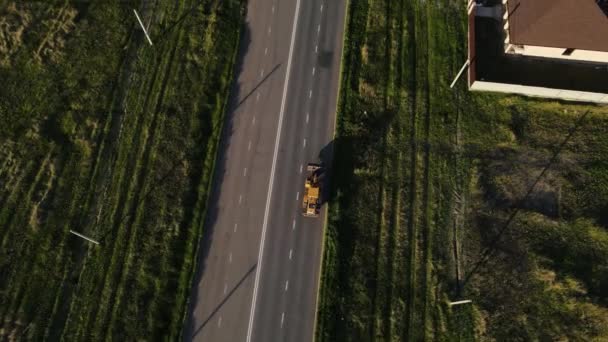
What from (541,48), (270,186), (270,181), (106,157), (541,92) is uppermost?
(541,48)

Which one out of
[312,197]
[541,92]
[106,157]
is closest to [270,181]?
[312,197]

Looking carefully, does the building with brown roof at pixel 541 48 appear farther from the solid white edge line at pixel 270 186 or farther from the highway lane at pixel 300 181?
the solid white edge line at pixel 270 186

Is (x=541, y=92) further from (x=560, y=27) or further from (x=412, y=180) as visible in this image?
(x=412, y=180)

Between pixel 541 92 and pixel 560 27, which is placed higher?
pixel 560 27

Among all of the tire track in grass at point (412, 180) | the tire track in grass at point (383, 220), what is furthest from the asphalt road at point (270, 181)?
the tire track in grass at point (412, 180)

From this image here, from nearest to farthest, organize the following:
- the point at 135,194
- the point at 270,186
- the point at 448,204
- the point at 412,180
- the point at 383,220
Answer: the point at 383,220, the point at 448,204, the point at 135,194, the point at 412,180, the point at 270,186
